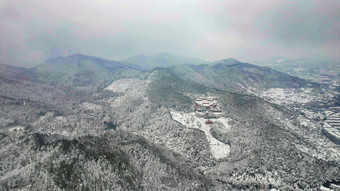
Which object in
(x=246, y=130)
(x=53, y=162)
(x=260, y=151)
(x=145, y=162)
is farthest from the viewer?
(x=246, y=130)

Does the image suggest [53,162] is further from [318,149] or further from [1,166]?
[318,149]

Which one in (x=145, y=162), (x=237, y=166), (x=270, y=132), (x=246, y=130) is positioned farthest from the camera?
(x=246, y=130)

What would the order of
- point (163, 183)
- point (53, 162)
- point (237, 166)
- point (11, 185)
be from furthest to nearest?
point (237, 166) → point (163, 183) → point (53, 162) → point (11, 185)

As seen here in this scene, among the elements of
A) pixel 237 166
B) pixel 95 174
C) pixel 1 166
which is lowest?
pixel 1 166

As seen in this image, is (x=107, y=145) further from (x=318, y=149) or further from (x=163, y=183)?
(x=318, y=149)

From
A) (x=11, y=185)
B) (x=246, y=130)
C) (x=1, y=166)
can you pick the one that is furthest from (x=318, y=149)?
(x=1, y=166)

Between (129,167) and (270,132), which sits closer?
(129,167)

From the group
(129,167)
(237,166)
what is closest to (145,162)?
(129,167)

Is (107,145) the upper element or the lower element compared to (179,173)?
upper

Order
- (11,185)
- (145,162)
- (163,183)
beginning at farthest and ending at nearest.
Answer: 1. (145,162)
2. (163,183)
3. (11,185)
